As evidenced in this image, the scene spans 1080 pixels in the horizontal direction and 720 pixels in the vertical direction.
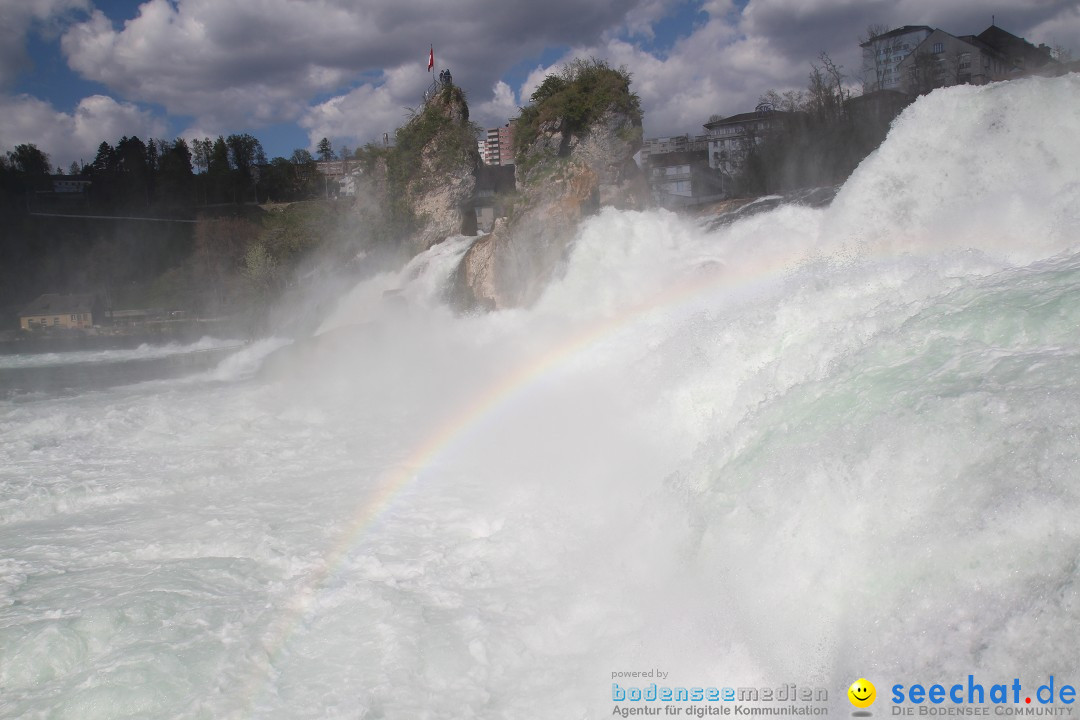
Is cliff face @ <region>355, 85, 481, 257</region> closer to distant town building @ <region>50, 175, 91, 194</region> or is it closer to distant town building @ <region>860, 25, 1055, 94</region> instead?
distant town building @ <region>860, 25, 1055, 94</region>

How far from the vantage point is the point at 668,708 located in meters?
3.91

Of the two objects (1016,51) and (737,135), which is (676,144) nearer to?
(737,135)

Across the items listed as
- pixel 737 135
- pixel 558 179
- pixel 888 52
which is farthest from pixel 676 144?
pixel 558 179

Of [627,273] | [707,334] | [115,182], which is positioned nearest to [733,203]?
[627,273]

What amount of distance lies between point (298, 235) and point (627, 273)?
17.1 meters


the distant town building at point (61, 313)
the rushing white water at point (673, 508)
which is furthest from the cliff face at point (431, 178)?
the distant town building at point (61, 313)

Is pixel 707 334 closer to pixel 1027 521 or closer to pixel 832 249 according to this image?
pixel 832 249

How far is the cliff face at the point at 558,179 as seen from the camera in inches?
626

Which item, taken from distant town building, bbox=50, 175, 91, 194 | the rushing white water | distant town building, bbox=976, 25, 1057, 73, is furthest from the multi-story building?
distant town building, bbox=50, 175, 91, 194

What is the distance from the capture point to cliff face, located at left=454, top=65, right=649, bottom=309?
1591 centimetres

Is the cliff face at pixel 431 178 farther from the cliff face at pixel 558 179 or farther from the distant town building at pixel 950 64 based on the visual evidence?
the distant town building at pixel 950 64

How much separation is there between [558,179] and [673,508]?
1193 centimetres

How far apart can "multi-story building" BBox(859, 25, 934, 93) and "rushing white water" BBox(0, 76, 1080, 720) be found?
53.6 feet

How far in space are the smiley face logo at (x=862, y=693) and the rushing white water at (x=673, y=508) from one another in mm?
54
